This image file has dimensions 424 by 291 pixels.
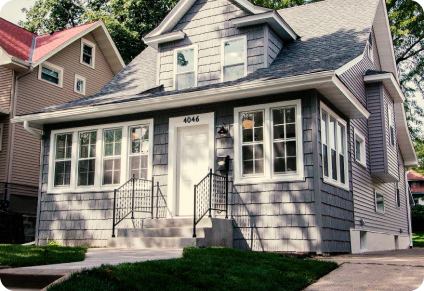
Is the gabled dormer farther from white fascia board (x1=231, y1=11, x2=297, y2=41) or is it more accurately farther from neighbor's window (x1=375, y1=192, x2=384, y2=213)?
neighbor's window (x1=375, y1=192, x2=384, y2=213)

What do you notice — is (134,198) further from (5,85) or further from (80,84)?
(80,84)

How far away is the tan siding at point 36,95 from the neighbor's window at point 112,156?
25.2ft

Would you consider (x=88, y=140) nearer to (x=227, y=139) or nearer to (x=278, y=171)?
(x=227, y=139)

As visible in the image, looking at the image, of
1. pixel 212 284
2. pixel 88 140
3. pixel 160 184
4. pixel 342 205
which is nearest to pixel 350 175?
pixel 342 205

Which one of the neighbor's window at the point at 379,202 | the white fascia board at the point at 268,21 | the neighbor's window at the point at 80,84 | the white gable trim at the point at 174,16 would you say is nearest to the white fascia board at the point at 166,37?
the white gable trim at the point at 174,16

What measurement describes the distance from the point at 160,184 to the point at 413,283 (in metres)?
6.43

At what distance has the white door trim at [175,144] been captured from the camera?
1079 centimetres

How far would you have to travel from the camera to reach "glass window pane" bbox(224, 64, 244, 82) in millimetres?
12070

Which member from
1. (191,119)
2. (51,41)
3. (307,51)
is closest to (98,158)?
(191,119)

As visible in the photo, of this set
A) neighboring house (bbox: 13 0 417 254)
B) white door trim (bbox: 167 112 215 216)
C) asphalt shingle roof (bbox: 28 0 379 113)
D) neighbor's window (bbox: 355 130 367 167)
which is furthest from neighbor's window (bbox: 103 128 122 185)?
neighbor's window (bbox: 355 130 367 167)

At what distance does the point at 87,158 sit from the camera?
12305mm

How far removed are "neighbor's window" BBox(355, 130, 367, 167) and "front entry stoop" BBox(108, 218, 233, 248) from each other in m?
4.82

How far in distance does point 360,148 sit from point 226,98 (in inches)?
198

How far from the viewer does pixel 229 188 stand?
34.2 ft
